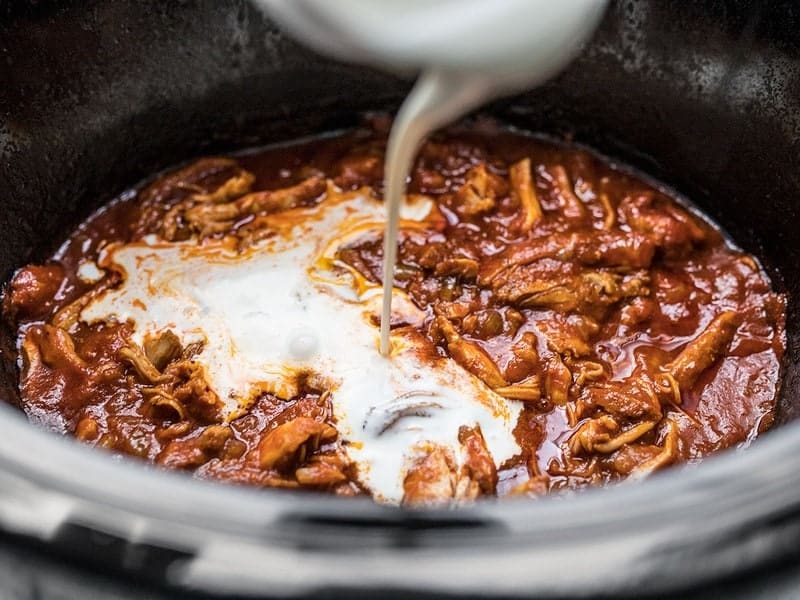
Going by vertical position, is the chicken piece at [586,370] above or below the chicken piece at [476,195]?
below

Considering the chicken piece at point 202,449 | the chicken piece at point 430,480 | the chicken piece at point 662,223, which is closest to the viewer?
the chicken piece at point 430,480

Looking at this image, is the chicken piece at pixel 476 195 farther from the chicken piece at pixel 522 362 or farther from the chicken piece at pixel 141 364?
the chicken piece at pixel 141 364

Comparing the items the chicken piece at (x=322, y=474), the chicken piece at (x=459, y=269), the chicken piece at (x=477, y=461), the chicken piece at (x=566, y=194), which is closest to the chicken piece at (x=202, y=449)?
the chicken piece at (x=322, y=474)

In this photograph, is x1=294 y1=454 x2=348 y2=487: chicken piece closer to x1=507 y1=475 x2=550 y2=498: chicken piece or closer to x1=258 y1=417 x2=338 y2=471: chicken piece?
x1=258 y1=417 x2=338 y2=471: chicken piece

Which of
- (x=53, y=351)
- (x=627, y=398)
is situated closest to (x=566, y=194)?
(x=627, y=398)

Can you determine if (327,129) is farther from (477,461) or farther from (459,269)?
(477,461)

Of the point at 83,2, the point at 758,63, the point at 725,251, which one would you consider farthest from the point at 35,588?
the point at 758,63

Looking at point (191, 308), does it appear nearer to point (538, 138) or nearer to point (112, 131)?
point (112, 131)
